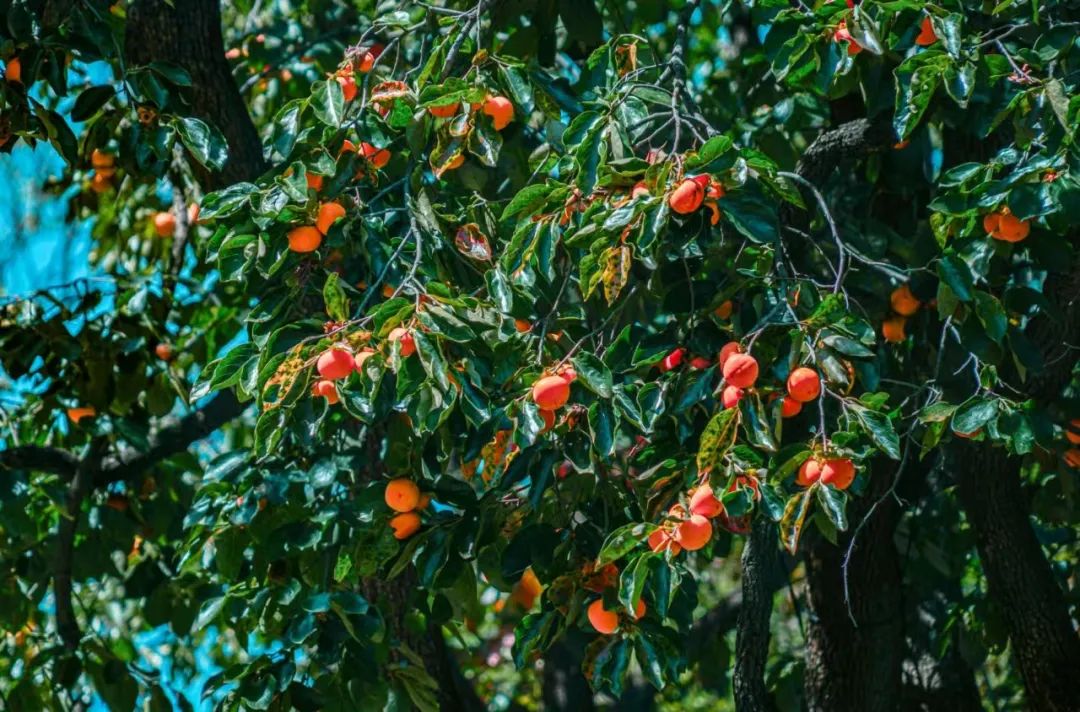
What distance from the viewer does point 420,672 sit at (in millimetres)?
2850

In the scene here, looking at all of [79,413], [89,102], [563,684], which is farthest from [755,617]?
[79,413]

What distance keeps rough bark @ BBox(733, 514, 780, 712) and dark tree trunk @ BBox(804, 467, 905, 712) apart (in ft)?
1.34

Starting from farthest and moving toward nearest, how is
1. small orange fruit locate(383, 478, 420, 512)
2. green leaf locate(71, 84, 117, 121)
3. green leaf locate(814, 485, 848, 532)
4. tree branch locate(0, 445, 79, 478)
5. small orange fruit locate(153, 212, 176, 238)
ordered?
1. small orange fruit locate(153, 212, 176, 238)
2. tree branch locate(0, 445, 79, 478)
3. green leaf locate(71, 84, 117, 121)
4. small orange fruit locate(383, 478, 420, 512)
5. green leaf locate(814, 485, 848, 532)

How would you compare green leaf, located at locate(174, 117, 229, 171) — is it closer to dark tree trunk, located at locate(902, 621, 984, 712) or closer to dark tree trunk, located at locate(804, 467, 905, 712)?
dark tree trunk, located at locate(804, 467, 905, 712)

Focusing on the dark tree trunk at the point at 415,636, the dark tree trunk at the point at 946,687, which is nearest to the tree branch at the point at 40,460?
the dark tree trunk at the point at 415,636

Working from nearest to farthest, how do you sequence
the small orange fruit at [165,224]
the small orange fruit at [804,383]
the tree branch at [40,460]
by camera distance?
1. the small orange fruit at [804,383]
2. the tree branch at [40,460]
3. the small orange fruit at [165,224]

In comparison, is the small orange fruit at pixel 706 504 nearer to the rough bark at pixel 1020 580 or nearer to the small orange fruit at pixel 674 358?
the small orange fruit at pixel 674 358

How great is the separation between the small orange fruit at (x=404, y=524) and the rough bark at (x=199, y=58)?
942 mm

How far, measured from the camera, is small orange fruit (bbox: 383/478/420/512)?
2.53 metres

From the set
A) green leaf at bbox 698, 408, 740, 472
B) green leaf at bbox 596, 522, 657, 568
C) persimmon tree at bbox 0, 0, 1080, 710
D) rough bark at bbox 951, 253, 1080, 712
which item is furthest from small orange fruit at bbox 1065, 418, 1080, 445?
green leaf at bbox 596, 522, 657, 568

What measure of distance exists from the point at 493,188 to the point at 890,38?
1.13 metres

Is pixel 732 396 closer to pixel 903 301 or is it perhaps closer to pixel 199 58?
pixel 903 301

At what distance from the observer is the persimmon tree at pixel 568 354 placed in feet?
7.22

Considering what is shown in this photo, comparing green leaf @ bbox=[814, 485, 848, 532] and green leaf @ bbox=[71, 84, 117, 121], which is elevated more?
green leaf @ bbox=[71, 84, 117, 121]
